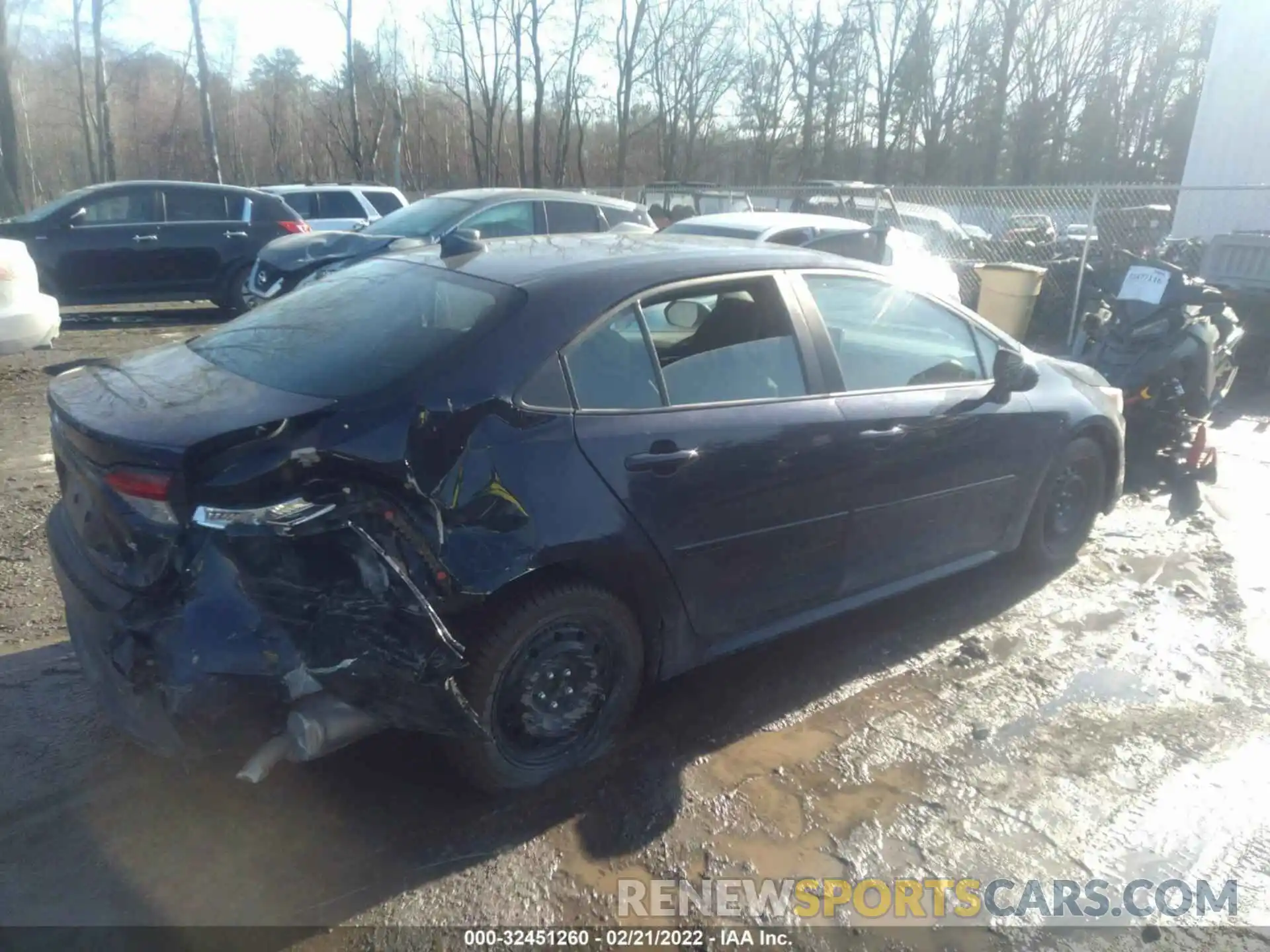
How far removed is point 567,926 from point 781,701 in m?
1.43

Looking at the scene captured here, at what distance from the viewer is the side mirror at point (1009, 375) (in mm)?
4160

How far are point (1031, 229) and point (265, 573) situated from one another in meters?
17.2

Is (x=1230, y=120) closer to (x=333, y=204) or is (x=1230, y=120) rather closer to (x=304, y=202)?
(x=333, y=204)

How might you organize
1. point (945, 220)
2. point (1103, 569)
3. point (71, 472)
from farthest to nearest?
1. point (945, 220)
2. point (1103, 569)
3. point (71, 472)

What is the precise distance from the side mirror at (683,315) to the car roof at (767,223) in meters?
5.77

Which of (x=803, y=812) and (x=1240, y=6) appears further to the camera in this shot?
(x=1240, y=6)

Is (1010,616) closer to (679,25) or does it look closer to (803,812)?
(803,812)

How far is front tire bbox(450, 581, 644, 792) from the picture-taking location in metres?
2.75

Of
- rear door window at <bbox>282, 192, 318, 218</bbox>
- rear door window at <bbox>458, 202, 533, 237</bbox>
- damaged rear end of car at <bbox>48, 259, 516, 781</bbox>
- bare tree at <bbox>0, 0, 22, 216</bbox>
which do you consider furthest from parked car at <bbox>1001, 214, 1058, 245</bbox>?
bare tree at <bbox>0, 0, 22, 216</bbox>

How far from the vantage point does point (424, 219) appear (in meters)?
10.1

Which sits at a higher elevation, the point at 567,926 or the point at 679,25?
the point at 679,25

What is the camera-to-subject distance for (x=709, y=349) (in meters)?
3.48

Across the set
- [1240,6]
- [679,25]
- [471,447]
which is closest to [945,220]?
[1240,6]

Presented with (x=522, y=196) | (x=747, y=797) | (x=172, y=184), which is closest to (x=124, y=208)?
(x=172, y=184)
